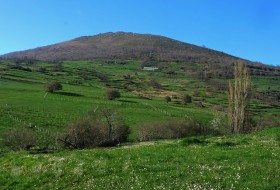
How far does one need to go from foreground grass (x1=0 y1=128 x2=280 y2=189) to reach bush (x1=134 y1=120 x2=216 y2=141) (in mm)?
30260

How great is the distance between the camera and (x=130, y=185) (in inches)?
608

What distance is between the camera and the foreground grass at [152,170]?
14961mm

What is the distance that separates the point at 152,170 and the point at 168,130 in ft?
125

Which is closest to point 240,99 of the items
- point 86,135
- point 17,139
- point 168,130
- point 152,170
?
point 168,130

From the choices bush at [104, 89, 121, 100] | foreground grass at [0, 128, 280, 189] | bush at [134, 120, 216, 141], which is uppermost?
foreground grass at [0, 128, 280, 189]

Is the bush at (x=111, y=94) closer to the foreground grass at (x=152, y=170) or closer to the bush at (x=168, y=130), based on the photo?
the bush at (x=168, y=130)

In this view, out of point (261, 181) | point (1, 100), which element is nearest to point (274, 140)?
point (261, 181)

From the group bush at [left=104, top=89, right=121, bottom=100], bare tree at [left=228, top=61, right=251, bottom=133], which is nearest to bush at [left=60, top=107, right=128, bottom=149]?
bare tree at [left=228, top=61, right=251, bottom=133]

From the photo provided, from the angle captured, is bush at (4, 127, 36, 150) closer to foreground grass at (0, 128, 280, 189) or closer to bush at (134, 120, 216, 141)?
foreground grass at (0, 128, 280, 189)

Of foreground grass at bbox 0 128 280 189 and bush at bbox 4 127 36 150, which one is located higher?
foreground grass at bbox 0 128 280 189

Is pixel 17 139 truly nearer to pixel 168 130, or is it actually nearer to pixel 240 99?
pixel 168 130

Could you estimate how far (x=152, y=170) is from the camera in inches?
684

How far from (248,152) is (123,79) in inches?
6672

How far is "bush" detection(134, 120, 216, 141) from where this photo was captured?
53.2 metres
